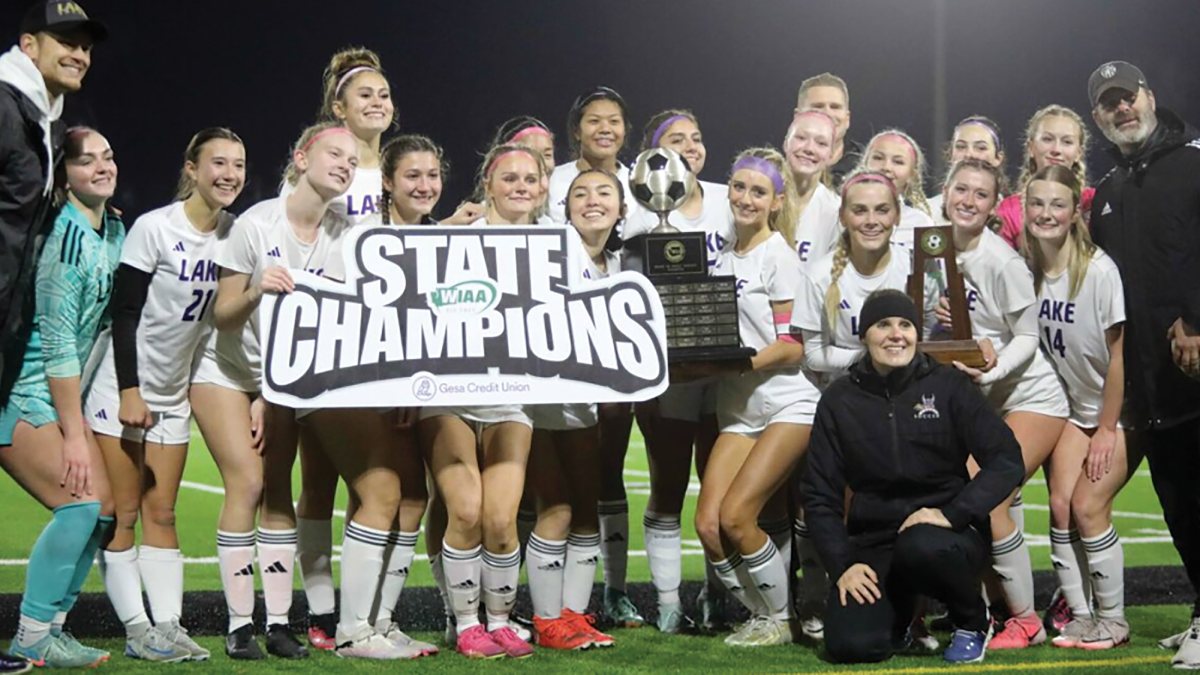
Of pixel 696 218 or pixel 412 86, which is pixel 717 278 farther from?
pixel 412 86

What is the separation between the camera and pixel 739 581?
164 inches

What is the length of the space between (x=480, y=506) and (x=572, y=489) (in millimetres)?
430

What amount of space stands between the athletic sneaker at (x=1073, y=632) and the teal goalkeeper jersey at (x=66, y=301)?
9.79ft

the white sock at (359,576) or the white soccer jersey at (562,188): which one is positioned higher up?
the white soccer jersey at (562,188)

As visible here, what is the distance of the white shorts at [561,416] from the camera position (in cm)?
412

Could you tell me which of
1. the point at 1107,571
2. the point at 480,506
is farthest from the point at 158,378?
the point at 1107,571

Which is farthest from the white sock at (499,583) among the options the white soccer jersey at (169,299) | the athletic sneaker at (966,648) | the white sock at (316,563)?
the athletic sneaker at (966,648)

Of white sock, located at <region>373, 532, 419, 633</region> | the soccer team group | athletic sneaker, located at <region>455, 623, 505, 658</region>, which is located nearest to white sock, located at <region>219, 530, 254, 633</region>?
the soccer team group

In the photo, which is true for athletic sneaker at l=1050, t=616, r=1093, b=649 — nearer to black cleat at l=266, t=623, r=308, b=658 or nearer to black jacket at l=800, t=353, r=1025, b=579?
black jacket at l=800, t=353, r=1025, b=579

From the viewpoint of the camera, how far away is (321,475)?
13.6ft

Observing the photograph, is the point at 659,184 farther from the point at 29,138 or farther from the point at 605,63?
the point at 605,63

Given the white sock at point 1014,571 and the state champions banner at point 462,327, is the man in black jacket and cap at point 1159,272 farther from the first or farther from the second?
the state champions banner at point 462,327

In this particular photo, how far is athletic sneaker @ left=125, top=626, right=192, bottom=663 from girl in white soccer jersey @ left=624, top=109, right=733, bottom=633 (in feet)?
4.84

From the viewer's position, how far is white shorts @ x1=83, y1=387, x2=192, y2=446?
3.86 meters
